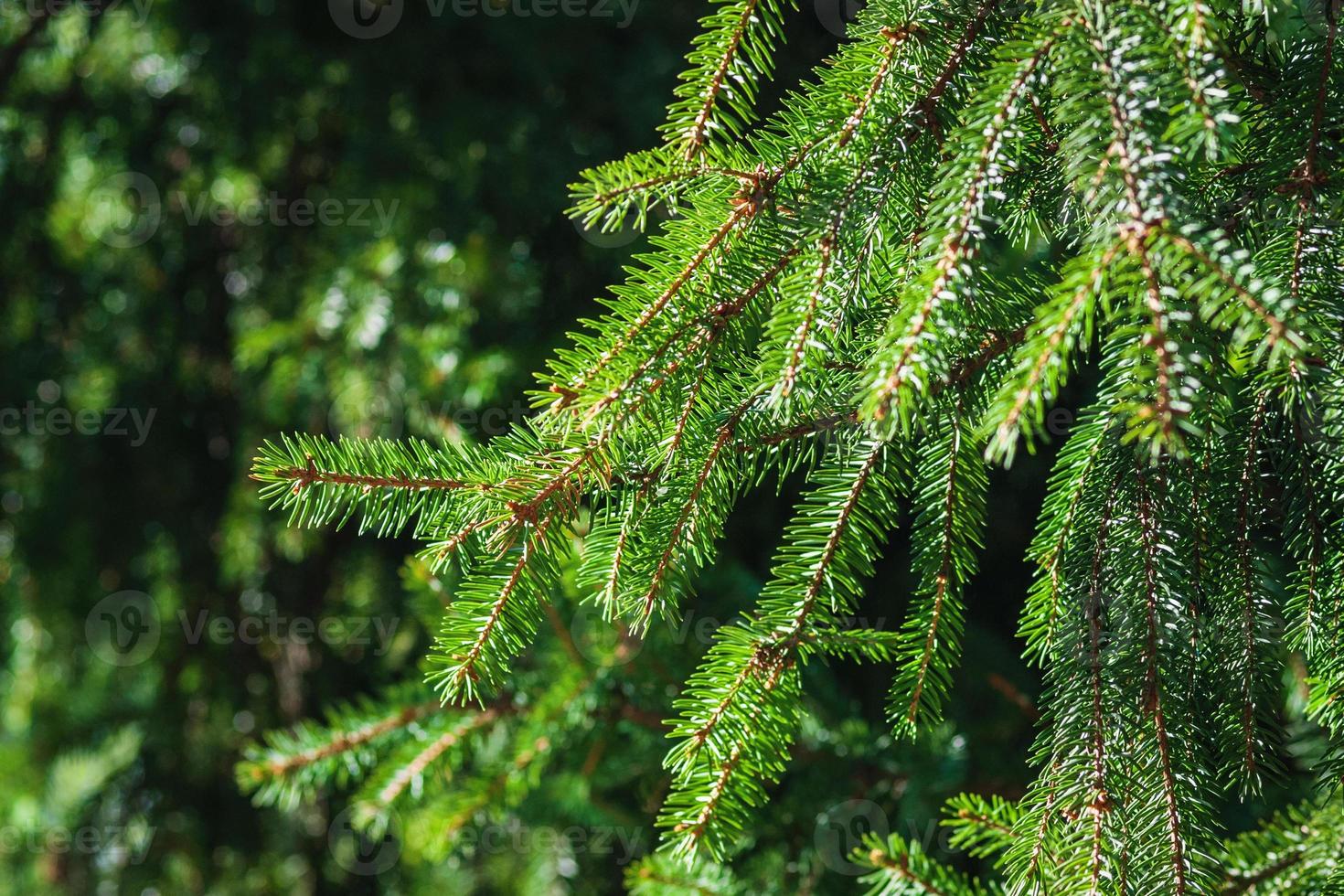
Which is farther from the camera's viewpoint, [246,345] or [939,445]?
[246,345]

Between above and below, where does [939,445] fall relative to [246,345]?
above

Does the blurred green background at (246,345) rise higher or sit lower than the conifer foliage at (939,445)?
lower

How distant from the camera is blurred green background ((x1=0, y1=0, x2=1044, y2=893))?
4.75ft

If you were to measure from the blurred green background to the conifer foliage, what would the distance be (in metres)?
0.68

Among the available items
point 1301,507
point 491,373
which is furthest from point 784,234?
point 491,373

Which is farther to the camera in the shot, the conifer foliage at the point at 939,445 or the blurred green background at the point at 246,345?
the blurred green background at the point at 246,345

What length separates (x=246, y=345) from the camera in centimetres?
160

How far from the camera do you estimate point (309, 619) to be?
1.85 m

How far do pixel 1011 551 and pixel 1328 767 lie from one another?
0.87 meters

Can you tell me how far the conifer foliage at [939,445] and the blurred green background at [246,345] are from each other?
0.68 meters

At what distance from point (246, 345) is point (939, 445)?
4.08ft

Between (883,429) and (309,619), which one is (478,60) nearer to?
(309,619)

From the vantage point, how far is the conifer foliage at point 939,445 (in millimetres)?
555

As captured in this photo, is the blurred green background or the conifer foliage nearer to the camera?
the conifer foliage
